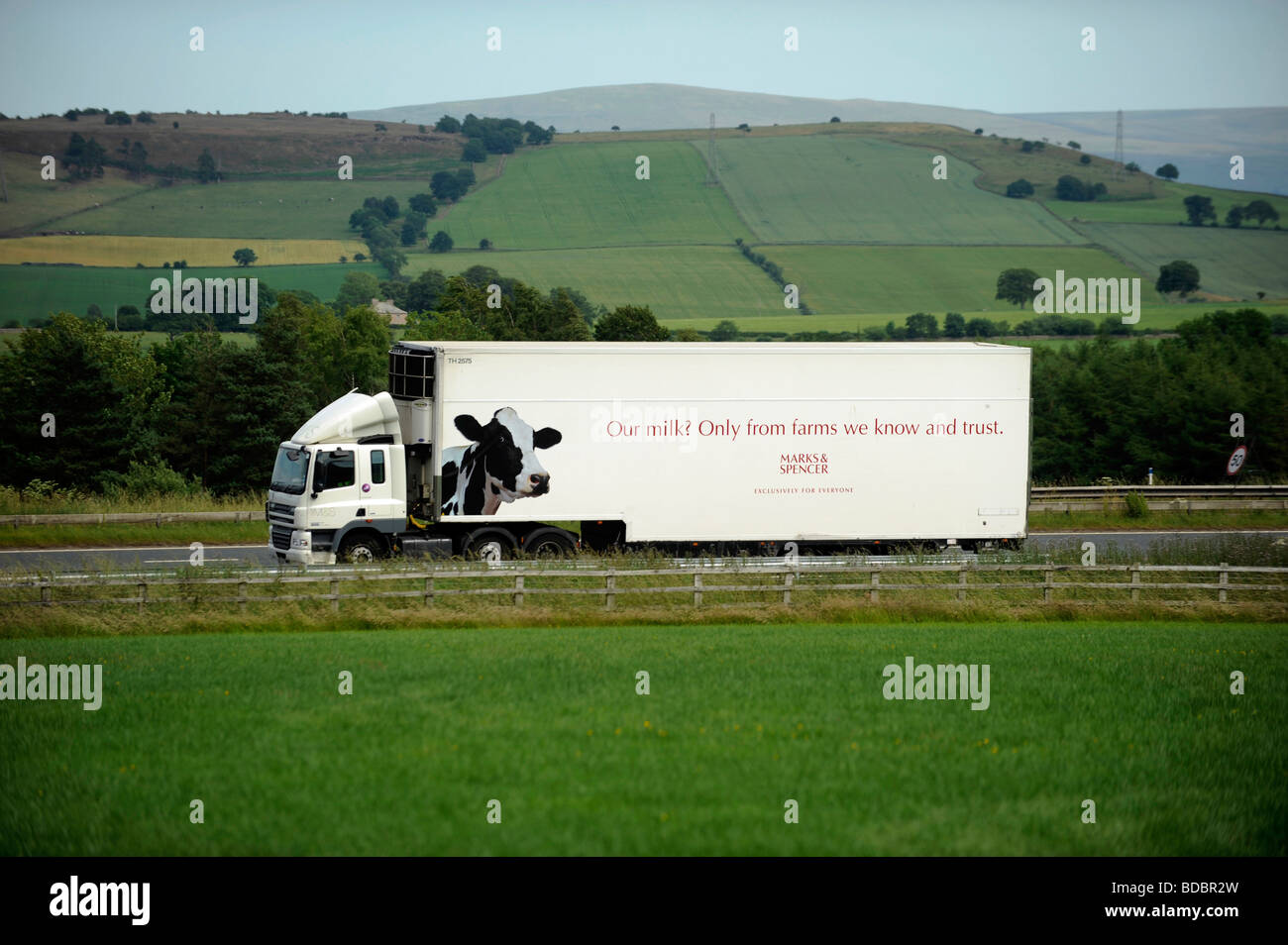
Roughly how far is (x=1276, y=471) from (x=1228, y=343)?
1037 inches

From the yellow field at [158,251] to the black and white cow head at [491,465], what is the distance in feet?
394

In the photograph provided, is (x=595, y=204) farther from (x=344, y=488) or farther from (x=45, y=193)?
(x=344, y=488)

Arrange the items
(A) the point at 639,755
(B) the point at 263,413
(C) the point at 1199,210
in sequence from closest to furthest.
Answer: (A) the point at 639,755 < (B) the point at 263,413 < (C) the point at 1199,210

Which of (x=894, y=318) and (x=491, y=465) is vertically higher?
(x=894, y=318)

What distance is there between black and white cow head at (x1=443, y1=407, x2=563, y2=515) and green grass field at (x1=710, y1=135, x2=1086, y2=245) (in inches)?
5180

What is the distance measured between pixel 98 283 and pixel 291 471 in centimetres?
11003

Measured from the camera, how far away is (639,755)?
1166 cm

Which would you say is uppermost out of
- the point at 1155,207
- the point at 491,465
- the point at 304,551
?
the point at 1155,207

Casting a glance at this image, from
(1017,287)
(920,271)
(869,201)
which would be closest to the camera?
(1017,287)

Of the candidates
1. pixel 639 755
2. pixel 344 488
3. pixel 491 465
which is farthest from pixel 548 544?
pixel 639 755

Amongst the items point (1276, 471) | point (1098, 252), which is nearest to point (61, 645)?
point (1276, 471)

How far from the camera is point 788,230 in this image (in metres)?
Answer: 156

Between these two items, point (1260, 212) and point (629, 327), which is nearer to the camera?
point (629, 327)
